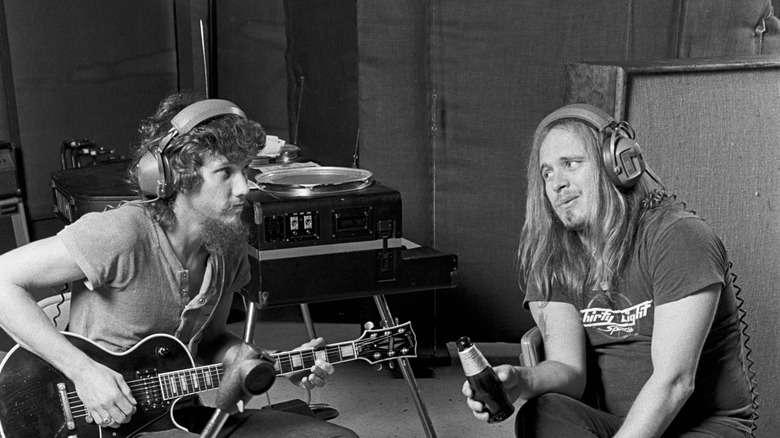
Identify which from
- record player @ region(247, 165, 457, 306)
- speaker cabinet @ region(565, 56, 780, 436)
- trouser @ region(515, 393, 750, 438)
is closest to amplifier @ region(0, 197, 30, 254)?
record player @ region(247, 165, 457, 306)

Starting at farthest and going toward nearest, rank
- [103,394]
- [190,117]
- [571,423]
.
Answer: [190,117] → [103,394] → [571,423]

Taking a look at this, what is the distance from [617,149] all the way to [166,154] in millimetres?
1025

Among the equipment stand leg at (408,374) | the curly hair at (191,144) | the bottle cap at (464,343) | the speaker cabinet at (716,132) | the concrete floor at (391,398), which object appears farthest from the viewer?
the concrete floor at (391,398)

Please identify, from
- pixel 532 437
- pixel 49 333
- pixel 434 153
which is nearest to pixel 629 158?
pixel 532 437

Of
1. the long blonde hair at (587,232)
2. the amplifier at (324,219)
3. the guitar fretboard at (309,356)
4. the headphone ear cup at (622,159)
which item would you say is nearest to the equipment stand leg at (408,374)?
the amplifier at (324,219)

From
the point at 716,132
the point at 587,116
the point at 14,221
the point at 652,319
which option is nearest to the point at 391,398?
the point at 716,132

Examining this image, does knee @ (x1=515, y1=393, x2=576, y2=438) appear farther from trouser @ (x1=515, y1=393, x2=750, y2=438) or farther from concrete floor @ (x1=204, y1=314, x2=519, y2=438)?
concrete floor @ (x1=204, y1=314, x2=519, y2=438)

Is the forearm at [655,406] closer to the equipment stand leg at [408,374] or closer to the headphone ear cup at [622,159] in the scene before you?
the headphone ear cup at [622,159]

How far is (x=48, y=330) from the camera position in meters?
2.09

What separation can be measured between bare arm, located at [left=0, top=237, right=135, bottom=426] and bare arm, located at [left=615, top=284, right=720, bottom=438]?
113cm

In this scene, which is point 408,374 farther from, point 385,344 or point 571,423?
point 571,423

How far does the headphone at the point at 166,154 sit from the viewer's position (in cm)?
216

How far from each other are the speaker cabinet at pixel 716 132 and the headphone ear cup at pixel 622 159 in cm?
54

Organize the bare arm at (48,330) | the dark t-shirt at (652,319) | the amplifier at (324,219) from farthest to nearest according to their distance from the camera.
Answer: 1. the amplifier at (324,219)
2. the bare arm at (48,330)
3. the dark t-shirt at (652,319)
